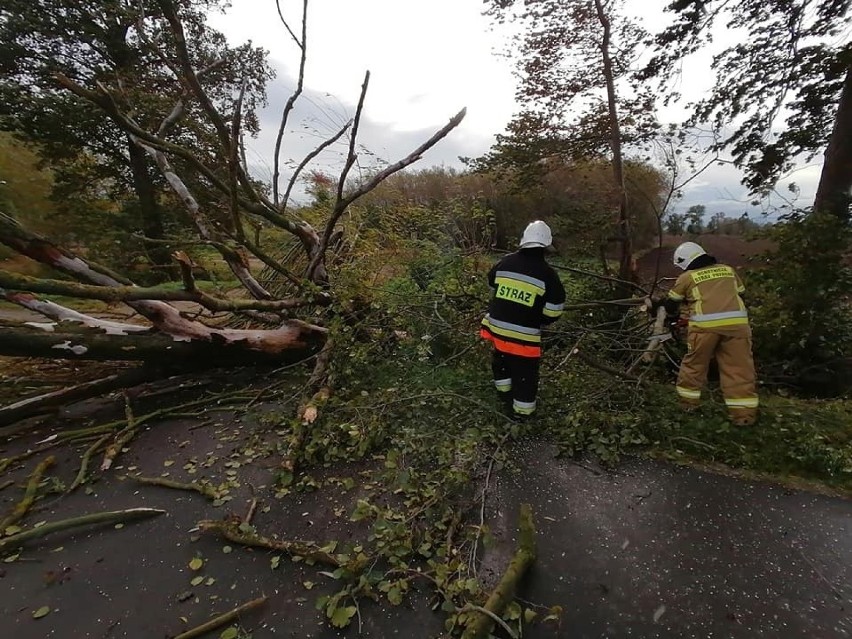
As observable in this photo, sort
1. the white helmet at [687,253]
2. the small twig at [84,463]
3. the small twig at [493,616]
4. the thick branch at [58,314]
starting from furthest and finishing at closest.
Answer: the white helmet at [687,253]
the thick branch at [58,314]
the small twig at [84,463]
the small twig at [493,616]

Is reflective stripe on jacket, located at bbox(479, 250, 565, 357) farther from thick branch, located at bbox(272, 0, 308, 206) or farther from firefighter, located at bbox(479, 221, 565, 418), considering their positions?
thick branch, located at bbox(272, 0, 308, 206)

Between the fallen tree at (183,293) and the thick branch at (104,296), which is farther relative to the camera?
the fallen tree at (183,293)

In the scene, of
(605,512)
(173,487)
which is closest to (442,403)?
(605,512)

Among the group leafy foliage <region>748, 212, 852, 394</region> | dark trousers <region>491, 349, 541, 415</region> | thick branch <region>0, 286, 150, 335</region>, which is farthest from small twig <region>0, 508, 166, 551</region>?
leafy foliage <region>748, 212, 852, 394</region>

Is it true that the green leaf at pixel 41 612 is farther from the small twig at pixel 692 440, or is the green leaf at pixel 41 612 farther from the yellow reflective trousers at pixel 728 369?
the yellow reflective trousers at pixel 728 369

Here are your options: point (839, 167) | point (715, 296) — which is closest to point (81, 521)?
point (715, 296)

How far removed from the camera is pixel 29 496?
224 centimetres

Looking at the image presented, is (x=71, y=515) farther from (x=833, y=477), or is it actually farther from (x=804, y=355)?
(x=804, y=355)

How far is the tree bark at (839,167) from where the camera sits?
3271mm

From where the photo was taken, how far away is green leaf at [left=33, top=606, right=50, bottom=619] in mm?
1588

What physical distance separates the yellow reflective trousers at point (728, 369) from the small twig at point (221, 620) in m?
3.10

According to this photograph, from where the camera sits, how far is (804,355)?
3621 mm

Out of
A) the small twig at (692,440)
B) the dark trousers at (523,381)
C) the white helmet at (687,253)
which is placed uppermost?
the white helmet at (687,253)

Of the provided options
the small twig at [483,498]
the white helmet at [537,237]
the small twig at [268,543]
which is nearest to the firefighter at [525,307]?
the white helmet at [537,237]
